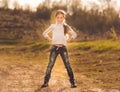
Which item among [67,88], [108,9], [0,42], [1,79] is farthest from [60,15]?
[108,9]

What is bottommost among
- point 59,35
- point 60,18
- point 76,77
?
point 76,77

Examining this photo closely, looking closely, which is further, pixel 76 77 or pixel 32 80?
pixel 76 77

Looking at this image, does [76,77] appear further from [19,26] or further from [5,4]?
[5,4]

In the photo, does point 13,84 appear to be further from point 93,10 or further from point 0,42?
point 93,10

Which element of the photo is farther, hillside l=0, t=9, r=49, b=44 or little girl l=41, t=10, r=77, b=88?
hillside l=0, t=9, r=49, b=44

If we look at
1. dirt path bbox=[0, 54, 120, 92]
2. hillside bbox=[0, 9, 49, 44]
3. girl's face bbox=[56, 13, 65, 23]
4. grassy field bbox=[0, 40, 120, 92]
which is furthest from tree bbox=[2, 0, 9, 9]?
girl's face bbox=[56, 13, 65, 23]

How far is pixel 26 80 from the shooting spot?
11.1 meters

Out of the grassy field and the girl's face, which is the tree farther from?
the girl's face

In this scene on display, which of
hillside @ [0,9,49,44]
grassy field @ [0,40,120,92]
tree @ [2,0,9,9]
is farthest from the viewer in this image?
tree @ [2,0,9,9]

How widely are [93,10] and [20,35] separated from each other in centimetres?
657

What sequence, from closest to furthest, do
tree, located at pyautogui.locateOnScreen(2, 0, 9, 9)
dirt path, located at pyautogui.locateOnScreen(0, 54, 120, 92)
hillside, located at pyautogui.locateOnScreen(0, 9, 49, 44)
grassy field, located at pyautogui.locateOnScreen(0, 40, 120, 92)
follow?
1. dirt path, located at pyautogui.locateOnScreen(0, 54, 120, 92)
2. grassy field, located at pyautogui.locateOnScreen(0, 40, 120, 92)
3. hillside, located at pyautogui.locateOnScreen(0, 9, 49, 44)
4. tree, located at pyautogui.locateOnScreen(2, 0, 9, 9)

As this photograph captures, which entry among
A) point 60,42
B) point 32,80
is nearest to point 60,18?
point 60,42

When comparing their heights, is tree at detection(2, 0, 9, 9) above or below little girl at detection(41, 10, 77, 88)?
above

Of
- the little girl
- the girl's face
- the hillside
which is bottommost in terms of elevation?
the hillside
